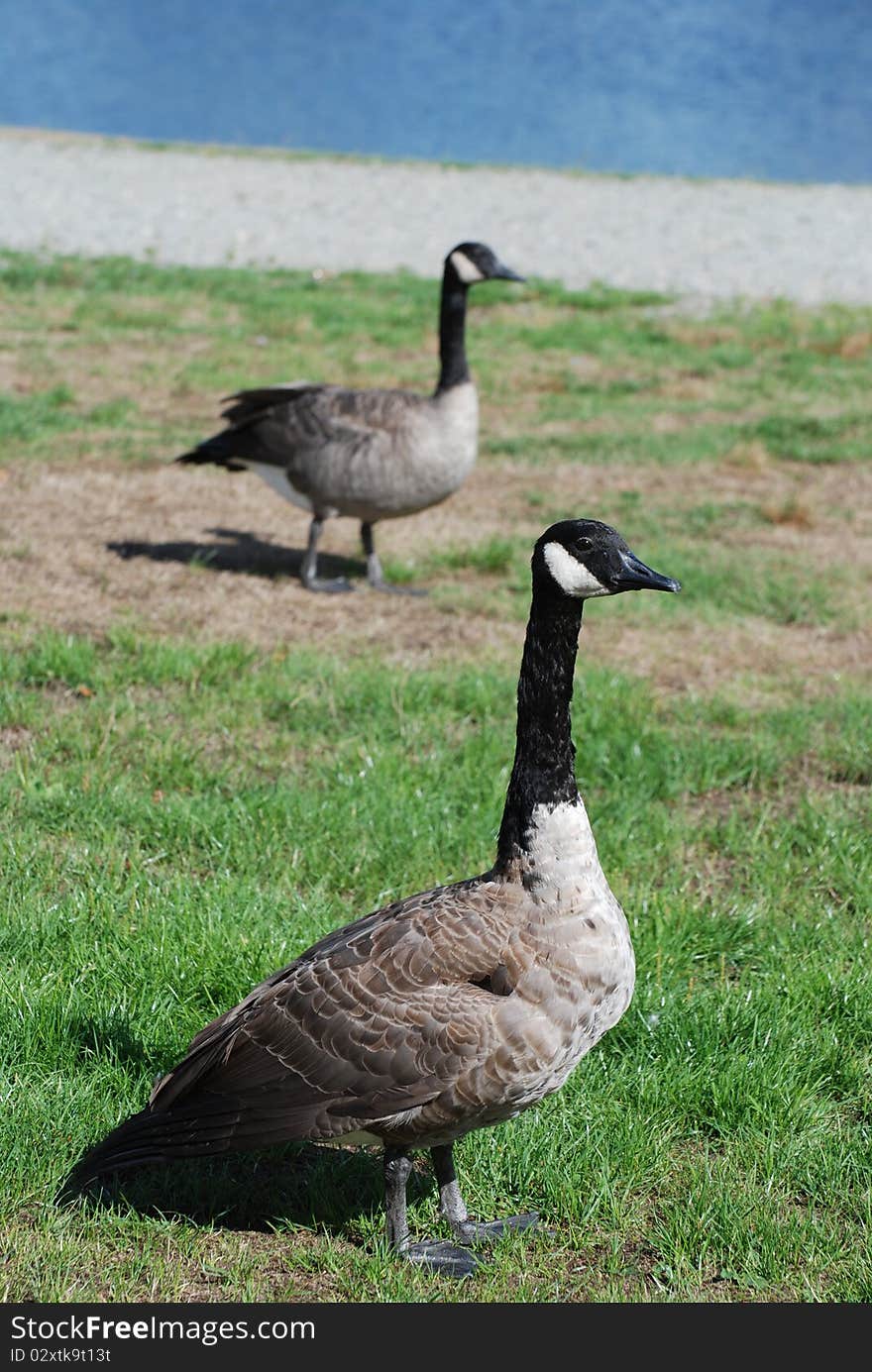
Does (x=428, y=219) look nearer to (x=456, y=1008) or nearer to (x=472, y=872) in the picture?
(x=472, y=872)

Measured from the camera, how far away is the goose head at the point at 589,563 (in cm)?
356

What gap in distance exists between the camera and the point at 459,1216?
3777 millimetres

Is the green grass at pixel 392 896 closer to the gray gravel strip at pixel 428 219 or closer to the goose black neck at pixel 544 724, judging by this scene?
the goose black neck at pixel 544 724

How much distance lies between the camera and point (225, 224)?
22.9 metres

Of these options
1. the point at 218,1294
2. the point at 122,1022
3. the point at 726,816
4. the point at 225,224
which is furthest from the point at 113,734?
the point at 225,224

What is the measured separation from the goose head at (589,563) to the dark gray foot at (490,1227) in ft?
5.66

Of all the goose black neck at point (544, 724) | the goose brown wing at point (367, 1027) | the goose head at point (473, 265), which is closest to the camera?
the goose brown wing at point (367, 1027)

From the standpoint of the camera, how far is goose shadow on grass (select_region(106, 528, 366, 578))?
9281mm

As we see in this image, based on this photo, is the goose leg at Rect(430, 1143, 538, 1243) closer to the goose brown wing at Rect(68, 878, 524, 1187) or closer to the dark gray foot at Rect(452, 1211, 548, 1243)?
the dark gray foot at Rect(452, 1211, 548, 1243)

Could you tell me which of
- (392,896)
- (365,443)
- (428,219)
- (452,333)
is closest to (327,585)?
(365,443)

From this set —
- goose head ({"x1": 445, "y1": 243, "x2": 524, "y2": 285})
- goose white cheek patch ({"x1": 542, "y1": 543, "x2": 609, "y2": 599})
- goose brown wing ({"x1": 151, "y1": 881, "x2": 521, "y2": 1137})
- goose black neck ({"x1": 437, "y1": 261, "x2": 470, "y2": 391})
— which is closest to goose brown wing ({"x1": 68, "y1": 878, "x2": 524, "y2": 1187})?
goose brown wing ({"x1": 151, "y1": 881, "x2": 521, "y2": 1137})

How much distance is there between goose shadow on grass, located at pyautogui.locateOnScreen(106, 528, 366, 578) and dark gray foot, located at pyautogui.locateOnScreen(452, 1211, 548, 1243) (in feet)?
19.7

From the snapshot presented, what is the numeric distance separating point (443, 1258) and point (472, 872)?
6.42ft

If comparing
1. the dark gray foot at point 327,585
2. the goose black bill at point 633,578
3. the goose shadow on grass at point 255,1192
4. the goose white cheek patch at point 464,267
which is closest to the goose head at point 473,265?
the goose white cheek patch at point 464,267
